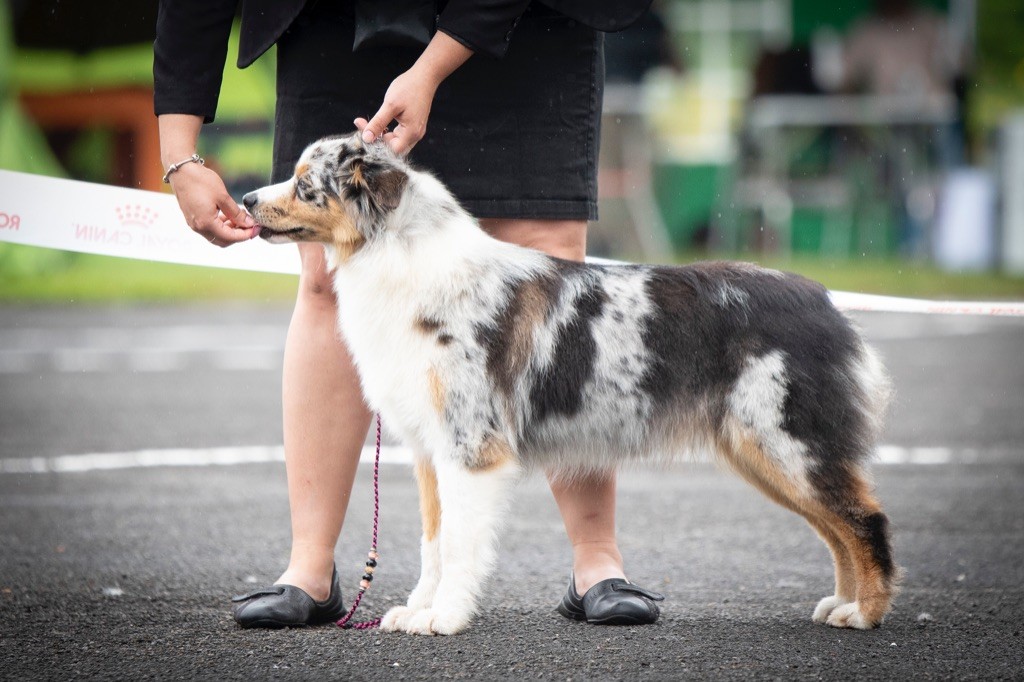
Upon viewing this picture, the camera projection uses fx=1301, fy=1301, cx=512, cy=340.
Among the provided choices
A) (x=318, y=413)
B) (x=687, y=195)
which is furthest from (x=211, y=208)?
(x=687, y=195)

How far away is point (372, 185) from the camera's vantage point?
154 inches

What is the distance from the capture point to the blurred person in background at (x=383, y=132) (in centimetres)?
412

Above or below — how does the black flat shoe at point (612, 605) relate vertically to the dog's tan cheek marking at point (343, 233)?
below

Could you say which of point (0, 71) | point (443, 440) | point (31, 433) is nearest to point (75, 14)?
point (0, 71)

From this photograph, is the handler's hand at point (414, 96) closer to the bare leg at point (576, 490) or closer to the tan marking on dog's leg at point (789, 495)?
the bare leg at point (576, 490)

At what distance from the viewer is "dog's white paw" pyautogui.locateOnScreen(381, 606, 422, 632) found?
400 cm

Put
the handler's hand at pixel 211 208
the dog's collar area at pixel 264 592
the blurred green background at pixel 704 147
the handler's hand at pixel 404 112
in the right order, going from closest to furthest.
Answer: the handler's hand at pixel 404 112 < the handler's hand at pixel 211 208 < the dog's collar area at pixel 264 592 < the blurred green background at pixel 704 147

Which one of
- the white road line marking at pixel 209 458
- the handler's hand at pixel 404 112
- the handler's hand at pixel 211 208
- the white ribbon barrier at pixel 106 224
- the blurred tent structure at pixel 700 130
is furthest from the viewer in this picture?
the blurred tent structure at pixel 700 130

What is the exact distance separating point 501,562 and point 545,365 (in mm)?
1375

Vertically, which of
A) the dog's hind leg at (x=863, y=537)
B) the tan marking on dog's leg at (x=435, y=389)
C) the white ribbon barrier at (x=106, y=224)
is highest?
the white ribbon barrier at (x=106, y=224)

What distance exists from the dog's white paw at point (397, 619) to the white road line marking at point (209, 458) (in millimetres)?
2950

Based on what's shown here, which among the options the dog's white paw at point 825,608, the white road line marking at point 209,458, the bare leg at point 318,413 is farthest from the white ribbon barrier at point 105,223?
the dog's white paw at point 825,608

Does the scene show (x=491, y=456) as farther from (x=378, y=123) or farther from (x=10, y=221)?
(x=10, y=221)

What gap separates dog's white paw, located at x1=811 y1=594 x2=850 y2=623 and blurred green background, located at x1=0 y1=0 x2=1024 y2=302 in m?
14.3
